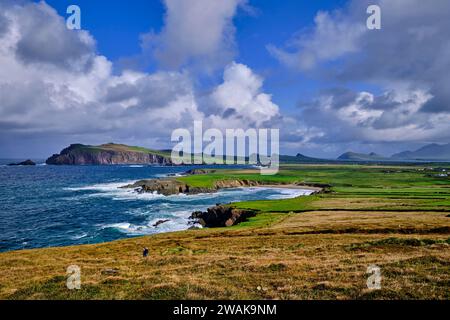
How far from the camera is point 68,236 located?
240 feet

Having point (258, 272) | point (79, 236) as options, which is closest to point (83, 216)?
point (79, 236)

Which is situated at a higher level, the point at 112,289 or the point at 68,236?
the point at 112,289

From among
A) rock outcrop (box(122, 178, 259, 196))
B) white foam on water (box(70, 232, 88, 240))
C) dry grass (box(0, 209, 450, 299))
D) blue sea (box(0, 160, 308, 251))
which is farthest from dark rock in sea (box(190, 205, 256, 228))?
rock outcrop (box(122, 178, 259, 196))

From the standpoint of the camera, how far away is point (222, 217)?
87.7 m

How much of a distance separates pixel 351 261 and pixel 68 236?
6665 cm

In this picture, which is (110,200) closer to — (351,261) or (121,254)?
(121,254)

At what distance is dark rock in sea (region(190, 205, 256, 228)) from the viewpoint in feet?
273

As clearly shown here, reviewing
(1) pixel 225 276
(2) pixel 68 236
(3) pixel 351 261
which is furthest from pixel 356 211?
(2) pixel 68 236

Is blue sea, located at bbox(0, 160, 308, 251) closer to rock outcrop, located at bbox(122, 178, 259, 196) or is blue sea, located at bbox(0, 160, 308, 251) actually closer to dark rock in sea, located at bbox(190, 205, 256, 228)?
dark rock in sea, located at bbox(190, 205, 256, 228)

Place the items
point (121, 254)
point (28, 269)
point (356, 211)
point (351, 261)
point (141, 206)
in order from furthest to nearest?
point (141, 206) → point (356, 211) → point (121, 254) → point (28, 269) → point (351, 261)
